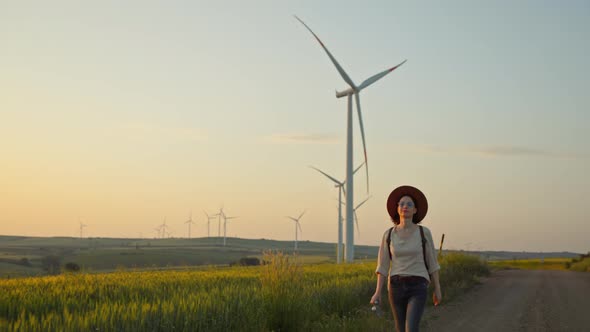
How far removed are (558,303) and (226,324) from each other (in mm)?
16081

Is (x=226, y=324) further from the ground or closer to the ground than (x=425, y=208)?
closer to the ground

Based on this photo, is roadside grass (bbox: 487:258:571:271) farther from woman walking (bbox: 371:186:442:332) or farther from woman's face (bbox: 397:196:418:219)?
woman's face (bbox: 397:196:418:219)

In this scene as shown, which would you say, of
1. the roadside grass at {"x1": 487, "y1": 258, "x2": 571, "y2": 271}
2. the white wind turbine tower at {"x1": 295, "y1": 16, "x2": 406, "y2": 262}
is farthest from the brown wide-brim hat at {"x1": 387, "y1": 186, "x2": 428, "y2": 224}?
the roadside grass at {"x1": 487, "y1": 258, "x2": 571, "y2": 271}

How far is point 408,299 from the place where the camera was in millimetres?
8914

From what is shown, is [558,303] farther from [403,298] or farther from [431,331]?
[403,298]

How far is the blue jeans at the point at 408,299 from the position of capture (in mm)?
8734

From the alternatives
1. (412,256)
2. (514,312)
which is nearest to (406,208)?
(412,256)

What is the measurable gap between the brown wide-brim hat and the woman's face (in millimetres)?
155

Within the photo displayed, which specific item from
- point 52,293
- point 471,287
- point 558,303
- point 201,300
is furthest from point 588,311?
point 52,293

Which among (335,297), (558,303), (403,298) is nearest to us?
(403,298)

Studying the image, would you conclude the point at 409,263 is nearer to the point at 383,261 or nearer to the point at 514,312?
the point at 383,261

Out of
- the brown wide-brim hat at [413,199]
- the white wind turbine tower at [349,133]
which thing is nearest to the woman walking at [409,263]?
the brown wide-brim hat at [413,199]

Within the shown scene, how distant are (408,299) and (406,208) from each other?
3.90 ft

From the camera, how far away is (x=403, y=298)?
8930mm
